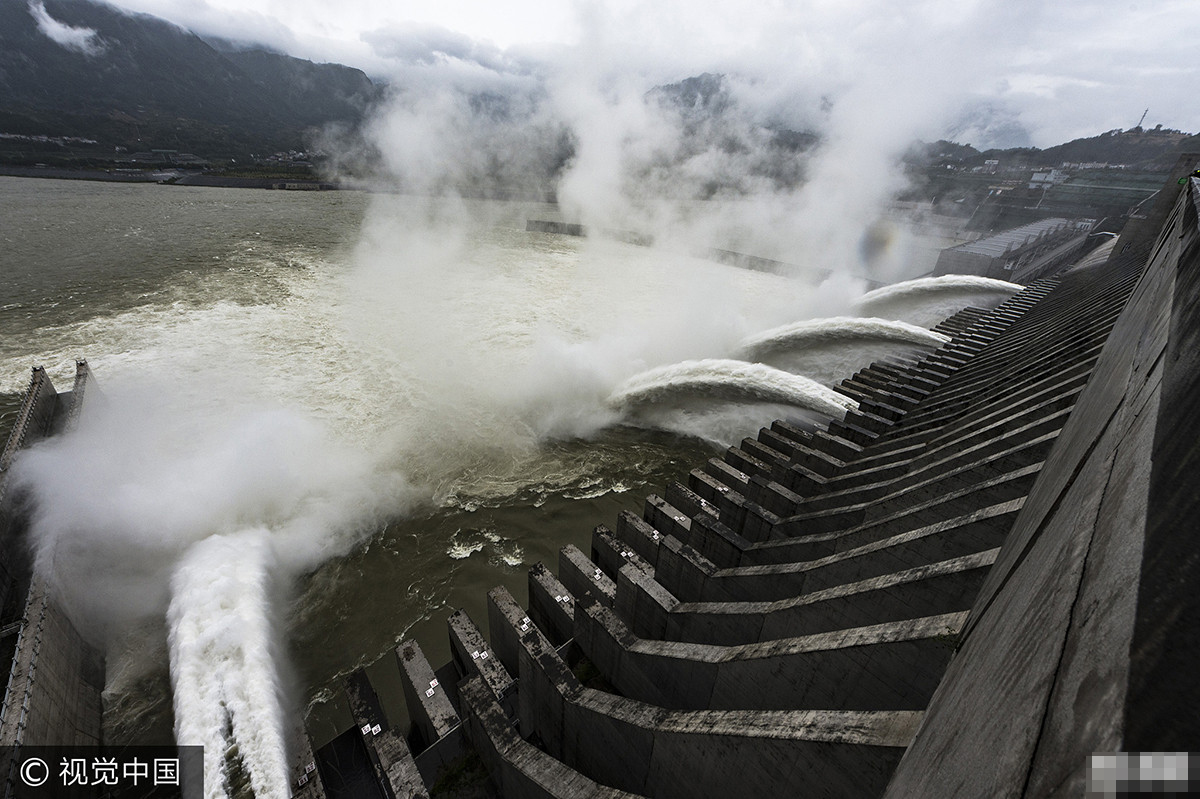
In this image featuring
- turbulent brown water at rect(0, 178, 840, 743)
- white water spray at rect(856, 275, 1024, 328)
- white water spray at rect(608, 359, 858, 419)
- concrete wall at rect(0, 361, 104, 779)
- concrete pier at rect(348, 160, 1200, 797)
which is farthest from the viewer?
white water spray at rect(856, 275, 1024, 328)

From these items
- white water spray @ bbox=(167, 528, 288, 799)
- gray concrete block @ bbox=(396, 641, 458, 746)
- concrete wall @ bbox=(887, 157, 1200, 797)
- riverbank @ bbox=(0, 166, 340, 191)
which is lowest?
white water spray @ bbox=(167, 528, 288, 799)

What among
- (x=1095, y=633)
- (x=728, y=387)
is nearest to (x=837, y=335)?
(x=728, y=387)

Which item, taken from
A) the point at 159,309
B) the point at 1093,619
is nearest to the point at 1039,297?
the point at 1093,619

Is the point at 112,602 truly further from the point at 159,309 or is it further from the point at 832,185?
the point at 832,185

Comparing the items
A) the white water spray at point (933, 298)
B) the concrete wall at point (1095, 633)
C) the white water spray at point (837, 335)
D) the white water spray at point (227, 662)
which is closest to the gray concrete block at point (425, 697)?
the white water spray at point (227, 662)

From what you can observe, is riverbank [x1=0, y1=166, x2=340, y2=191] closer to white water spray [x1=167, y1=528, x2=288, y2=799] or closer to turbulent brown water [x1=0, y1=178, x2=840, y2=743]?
turbulent brown water [x1=0, y1=178, x2=840, y2=743]

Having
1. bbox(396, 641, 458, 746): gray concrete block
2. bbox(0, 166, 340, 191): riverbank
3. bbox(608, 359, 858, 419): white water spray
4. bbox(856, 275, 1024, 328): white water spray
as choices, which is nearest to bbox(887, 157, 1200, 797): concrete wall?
bbox(396, 641, 458, 746): gray concrete block
